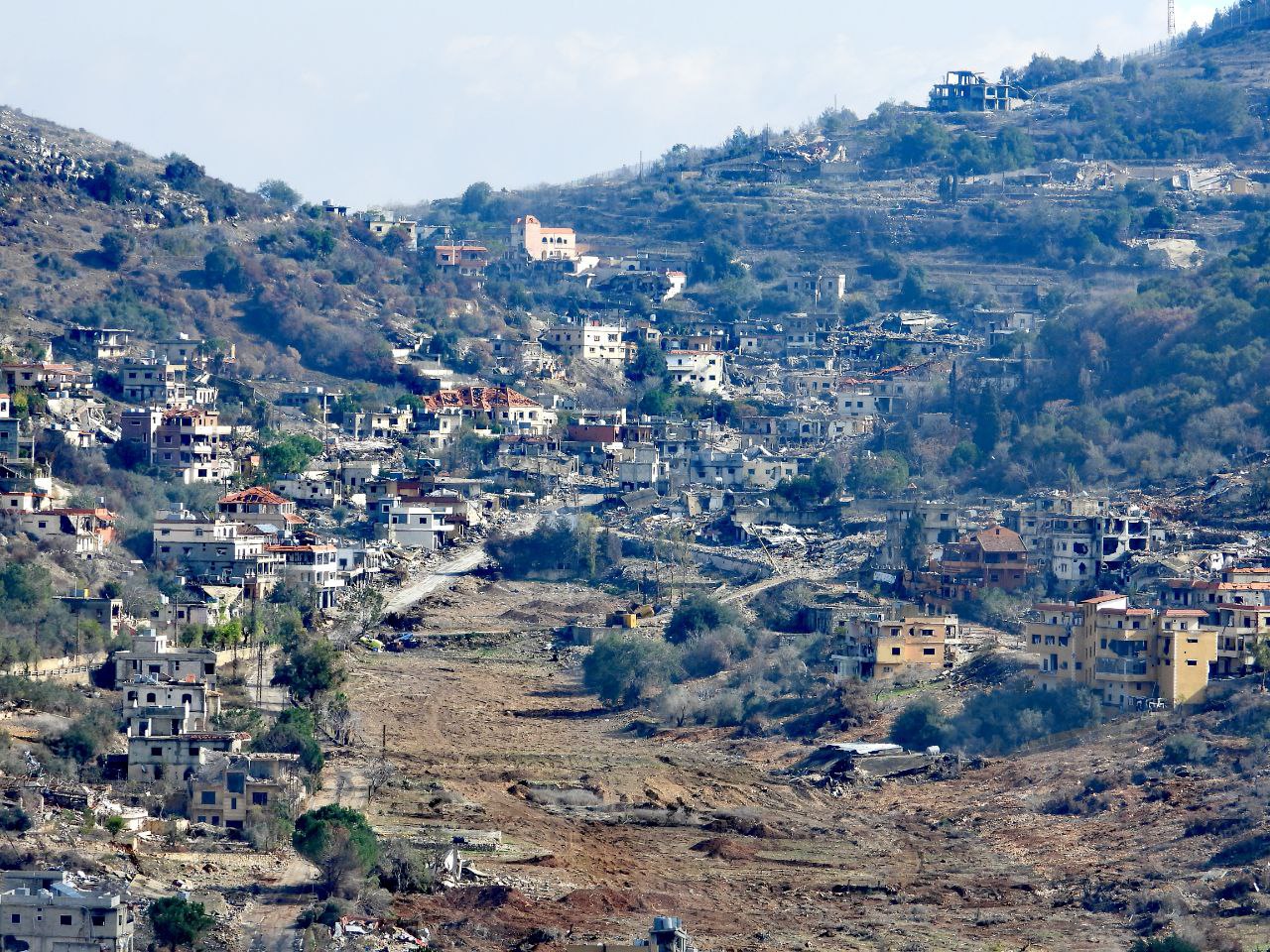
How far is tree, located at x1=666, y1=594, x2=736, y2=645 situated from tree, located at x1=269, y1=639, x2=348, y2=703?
9434 mm

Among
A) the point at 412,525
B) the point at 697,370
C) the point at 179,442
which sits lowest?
the point at 412,525

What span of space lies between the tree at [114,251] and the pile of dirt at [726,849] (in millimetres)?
49447

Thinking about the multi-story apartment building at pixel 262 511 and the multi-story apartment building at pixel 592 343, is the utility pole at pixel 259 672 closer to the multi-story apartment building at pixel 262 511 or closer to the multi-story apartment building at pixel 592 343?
the multi-story apartment building at pixel 262 511

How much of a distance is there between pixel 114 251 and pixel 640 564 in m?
27.9

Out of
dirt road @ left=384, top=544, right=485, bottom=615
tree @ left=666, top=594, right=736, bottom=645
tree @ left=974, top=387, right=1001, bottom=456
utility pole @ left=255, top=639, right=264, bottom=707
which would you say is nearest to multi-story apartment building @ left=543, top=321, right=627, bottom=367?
tree @ left=974, top=387, right=1001, bottom=456

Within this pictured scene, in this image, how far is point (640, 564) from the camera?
220 feet

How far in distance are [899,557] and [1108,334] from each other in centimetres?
2141

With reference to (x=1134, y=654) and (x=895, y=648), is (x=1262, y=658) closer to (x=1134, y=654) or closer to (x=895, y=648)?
(x=1134, y=654)

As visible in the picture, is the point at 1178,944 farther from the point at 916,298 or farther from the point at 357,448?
the point at 916,298

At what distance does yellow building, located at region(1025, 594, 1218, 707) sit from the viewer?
49375 millimetres

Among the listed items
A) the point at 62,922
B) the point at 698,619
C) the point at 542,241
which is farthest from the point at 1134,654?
the point at 542,241

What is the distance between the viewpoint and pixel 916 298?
102m

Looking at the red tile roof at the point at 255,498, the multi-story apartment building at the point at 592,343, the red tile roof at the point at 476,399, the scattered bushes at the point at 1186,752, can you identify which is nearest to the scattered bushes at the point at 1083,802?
the scattered bushes at the point at 1186,752

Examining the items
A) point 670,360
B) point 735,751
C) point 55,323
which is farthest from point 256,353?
point 735,751
